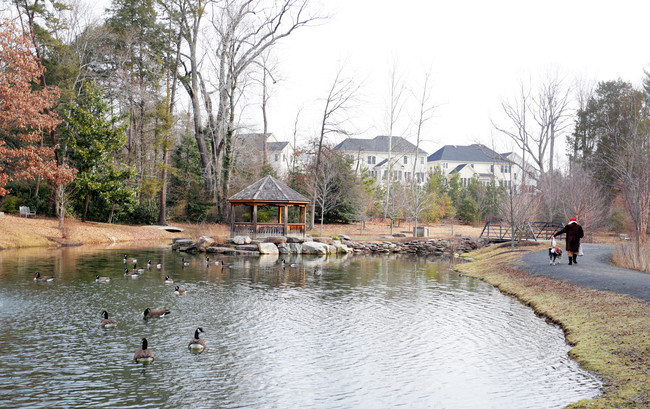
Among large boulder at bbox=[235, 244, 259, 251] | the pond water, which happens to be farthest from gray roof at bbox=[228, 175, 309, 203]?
the pond water

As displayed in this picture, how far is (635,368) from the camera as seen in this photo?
864cm

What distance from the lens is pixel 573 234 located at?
19938 millimetres

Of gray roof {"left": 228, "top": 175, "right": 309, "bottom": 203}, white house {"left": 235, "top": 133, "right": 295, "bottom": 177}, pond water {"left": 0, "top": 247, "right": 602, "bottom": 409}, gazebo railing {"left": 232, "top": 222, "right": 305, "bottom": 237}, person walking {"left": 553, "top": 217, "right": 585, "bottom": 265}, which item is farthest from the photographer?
white house {"left": 235, "top": 133, "right": 295, "bottom": 177}

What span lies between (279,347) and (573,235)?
14.5 metres

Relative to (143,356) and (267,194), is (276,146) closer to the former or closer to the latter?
(267,194)

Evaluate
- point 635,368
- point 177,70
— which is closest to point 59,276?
point 635,368

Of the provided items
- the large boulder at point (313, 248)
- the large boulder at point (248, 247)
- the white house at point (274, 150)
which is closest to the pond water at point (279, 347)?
the large boulder at point (248, 247)

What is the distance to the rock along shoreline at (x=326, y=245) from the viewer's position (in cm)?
3161

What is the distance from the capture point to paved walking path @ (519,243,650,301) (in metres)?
14.6

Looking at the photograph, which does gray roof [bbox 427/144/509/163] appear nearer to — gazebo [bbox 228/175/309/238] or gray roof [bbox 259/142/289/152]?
gray roof [bbox 259/142/289/152]

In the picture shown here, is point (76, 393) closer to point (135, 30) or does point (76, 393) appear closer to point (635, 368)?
point (635, 368)

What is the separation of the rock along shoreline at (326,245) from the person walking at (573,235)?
48.4 ft

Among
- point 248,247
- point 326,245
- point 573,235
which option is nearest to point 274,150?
point 326,245

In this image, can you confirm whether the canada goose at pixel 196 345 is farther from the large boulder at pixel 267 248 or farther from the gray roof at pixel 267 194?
the gray roof at pixel 267 194
